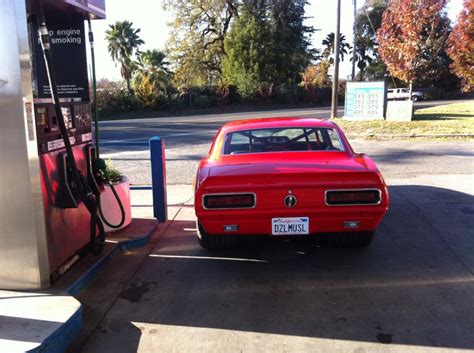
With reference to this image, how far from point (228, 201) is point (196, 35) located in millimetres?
40312

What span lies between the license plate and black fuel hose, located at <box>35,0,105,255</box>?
5.59ft

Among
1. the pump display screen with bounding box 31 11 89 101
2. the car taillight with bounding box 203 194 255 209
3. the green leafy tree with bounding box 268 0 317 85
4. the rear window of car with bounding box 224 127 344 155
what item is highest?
the green leafy tree with bounding box 268 0 317 85

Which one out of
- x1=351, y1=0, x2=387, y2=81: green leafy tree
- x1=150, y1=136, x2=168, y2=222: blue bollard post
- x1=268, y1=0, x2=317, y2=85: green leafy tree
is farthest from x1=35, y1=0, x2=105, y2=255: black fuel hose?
x1=351, y1=0, x2=387, y2=81: green leafy tree

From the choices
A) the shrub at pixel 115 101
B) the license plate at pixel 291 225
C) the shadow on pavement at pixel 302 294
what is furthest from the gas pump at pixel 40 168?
the shrub at pixel 115 101

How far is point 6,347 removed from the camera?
9.42 feet

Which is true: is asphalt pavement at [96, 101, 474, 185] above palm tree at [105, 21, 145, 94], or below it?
below

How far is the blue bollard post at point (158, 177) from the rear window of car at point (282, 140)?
0.99 meters

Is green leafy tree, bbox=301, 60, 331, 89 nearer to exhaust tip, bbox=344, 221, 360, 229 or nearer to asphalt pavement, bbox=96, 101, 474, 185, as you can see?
asphalt pavement, bbox=96, 101, 474, 185

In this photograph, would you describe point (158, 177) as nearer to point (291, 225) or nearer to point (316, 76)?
point (291, 225)

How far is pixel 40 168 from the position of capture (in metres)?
3.66

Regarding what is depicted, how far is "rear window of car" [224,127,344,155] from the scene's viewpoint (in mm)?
5250

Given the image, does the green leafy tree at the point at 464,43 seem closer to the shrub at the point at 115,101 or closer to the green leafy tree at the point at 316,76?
the shrub at the point at 115,101

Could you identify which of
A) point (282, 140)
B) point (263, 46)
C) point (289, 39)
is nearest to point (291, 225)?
point (282, 140)

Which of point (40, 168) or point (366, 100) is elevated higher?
point (366, 100)
